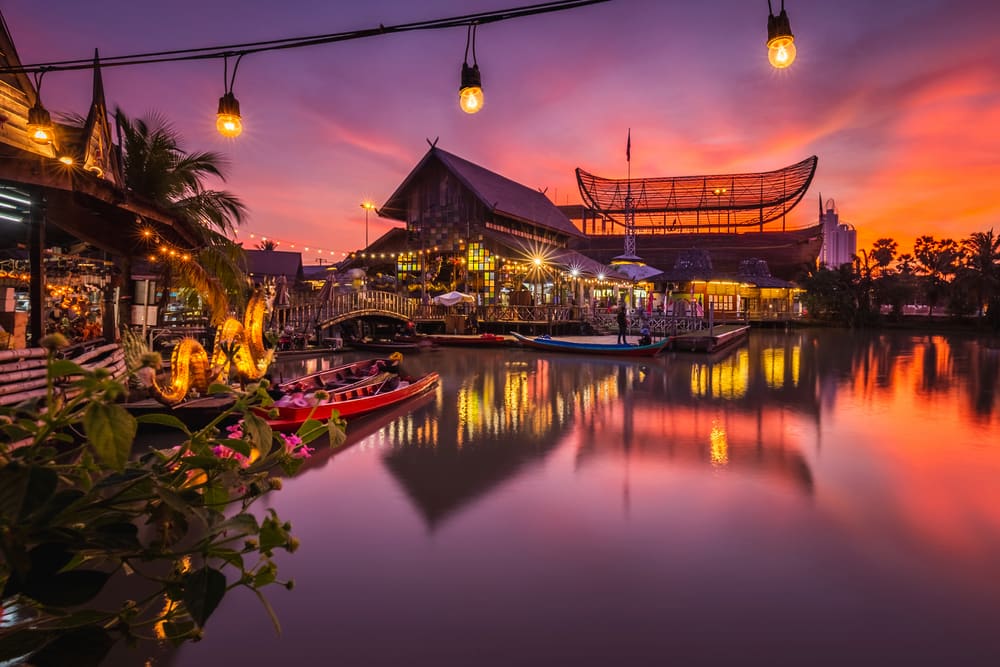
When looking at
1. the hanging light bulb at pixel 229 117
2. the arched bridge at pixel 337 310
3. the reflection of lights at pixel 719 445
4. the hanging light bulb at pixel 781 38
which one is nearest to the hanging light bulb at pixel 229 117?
the hanging light bulb at pixel 229 117

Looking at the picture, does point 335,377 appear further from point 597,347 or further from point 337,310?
point 337,310

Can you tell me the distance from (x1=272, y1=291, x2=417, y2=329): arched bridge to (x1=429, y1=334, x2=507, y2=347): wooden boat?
2365 millimetres

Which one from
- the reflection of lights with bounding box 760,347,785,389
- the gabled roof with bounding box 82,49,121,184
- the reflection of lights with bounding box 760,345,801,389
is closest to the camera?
the gabled roof with bounding box 82,49,121,184

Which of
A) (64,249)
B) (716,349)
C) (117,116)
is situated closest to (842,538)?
(117,116)

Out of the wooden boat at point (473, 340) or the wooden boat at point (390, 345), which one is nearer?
the wooden boat at point (390, 345)

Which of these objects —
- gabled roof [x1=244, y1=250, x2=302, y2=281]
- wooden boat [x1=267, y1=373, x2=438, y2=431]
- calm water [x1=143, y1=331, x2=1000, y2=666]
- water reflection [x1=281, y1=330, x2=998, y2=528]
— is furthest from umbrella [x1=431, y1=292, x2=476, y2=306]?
gabled roof [x1=244, y1=250, x2=302, y2=281]

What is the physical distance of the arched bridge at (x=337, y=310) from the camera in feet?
84.6

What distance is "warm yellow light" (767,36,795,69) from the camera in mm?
6008

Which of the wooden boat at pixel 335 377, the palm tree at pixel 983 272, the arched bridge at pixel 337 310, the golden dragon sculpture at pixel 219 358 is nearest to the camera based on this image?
the golden dragon sculpture at pixel 219 358

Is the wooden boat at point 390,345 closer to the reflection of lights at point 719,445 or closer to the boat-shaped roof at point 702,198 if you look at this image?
the reflection of lights at point 719,445

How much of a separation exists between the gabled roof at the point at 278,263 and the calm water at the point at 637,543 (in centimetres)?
4393

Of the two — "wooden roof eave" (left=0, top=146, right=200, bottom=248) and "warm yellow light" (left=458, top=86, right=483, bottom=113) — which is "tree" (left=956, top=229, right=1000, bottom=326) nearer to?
"warm yellow light" (left=458, top=86, right=483, bottom=113)

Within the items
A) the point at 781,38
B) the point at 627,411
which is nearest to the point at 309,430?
the point at 781,38

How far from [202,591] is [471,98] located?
281 inches
